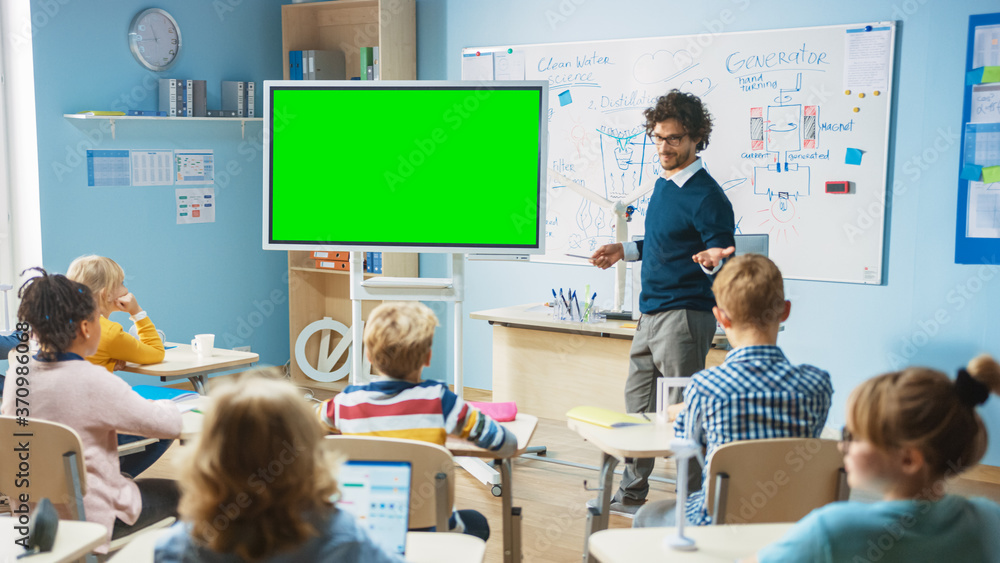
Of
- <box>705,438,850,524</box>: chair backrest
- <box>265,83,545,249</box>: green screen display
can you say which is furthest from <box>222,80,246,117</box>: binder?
<box>705,438,850,524</box>: chair backrest

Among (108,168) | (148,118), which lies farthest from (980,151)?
(108,168)

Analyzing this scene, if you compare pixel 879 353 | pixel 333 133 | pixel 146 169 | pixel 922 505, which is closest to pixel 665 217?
pixel 333 133

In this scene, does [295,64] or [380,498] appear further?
[295,64]

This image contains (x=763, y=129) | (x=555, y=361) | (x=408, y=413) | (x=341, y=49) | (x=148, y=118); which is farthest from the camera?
(x=341, y=49)

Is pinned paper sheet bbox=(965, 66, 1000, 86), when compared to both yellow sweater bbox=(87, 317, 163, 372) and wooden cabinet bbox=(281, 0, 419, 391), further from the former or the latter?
yellow sweater bbox=(87, 317, 163, 372)

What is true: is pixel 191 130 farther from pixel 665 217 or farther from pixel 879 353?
pixel 879 353

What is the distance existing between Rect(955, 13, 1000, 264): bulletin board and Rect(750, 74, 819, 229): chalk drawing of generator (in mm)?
677

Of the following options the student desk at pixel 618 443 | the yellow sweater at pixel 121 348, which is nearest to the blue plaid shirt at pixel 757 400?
the student desk at pixel 618 443

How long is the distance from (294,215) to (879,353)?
2.82 metres

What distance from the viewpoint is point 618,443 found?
2.21 m

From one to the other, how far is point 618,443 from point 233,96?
13.3ft

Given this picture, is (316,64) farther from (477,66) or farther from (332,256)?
(332,256)

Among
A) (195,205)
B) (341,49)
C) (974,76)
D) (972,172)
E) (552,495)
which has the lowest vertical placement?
(552,495)

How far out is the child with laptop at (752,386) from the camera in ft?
6.47
